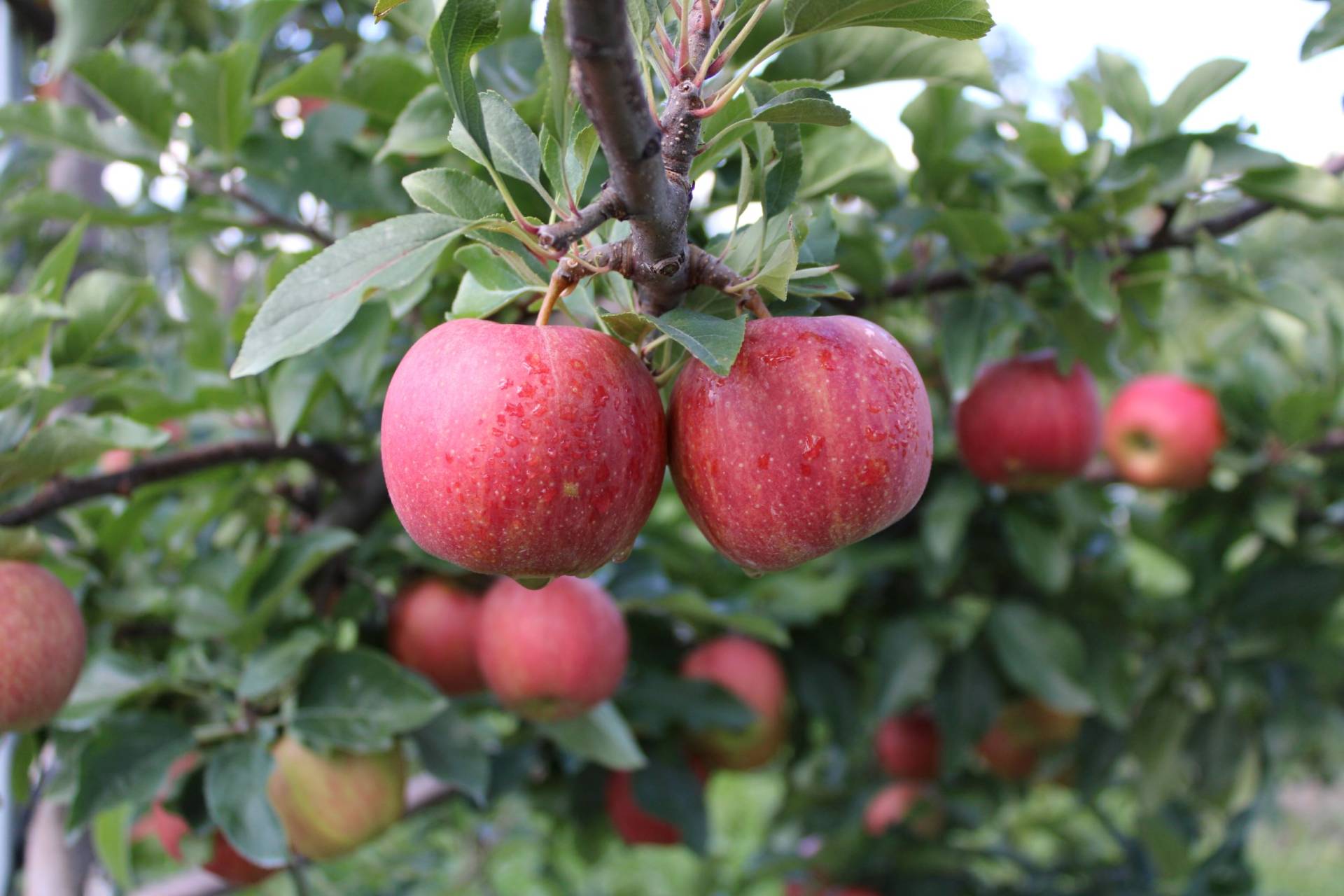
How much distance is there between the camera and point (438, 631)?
1055 mm

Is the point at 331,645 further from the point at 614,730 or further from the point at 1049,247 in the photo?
the point at 1049,247

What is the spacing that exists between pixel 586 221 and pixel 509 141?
11 cm

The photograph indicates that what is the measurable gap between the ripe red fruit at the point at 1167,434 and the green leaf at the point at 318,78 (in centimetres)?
112

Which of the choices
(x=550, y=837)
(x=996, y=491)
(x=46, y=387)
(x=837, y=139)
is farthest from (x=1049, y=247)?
(x=550, y=837)

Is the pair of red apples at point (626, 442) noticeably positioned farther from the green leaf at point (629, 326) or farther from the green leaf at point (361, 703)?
the green leaf at point (361, 703)

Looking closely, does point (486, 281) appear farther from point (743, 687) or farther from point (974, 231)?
point (743, 687)

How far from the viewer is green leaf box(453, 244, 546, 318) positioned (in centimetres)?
58

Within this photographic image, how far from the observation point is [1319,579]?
4.55ft

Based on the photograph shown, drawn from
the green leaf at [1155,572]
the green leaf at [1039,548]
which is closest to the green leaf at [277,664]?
the green leaf at [1039,548]

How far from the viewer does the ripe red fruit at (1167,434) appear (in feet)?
4.46

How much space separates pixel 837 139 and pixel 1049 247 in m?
0.28

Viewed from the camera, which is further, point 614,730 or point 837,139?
point 614,730

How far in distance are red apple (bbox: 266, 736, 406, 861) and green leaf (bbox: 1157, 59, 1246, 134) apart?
38.4 inches

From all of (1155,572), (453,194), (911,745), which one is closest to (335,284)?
(453,194)
